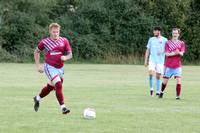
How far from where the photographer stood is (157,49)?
65.0 feet

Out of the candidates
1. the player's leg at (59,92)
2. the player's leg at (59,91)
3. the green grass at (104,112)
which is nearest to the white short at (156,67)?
the green grass at (104,112)

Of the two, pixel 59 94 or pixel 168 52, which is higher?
pixel 168 52

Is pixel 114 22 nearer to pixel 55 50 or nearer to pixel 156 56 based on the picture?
pixel 156 56

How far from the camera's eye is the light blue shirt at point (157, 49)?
64.7ft

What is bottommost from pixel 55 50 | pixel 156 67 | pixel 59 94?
pixel 156 67

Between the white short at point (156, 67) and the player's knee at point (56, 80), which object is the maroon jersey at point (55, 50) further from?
the white short at point (156, 67)

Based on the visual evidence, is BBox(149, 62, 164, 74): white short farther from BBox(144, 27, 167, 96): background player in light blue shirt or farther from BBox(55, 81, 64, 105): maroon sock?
BBox(55, 81, 64, 105): maroon sock

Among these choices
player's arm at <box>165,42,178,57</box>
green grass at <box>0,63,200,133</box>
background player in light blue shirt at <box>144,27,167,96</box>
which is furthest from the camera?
background player in light blue shirt at <box>144,27,167,96</box>

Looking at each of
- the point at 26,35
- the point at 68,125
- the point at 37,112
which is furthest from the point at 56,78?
the point at 26,35

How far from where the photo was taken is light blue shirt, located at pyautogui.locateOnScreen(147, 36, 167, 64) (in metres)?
19.7

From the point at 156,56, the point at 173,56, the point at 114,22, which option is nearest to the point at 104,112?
the point at 173,56

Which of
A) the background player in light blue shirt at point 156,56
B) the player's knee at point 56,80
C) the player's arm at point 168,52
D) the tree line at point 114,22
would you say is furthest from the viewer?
the tree line at point 114,22

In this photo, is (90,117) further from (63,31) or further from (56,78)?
(63,31)

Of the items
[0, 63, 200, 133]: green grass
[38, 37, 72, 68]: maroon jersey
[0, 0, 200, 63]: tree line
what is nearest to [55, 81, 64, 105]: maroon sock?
[0, 63, 200, 133]: green grass
